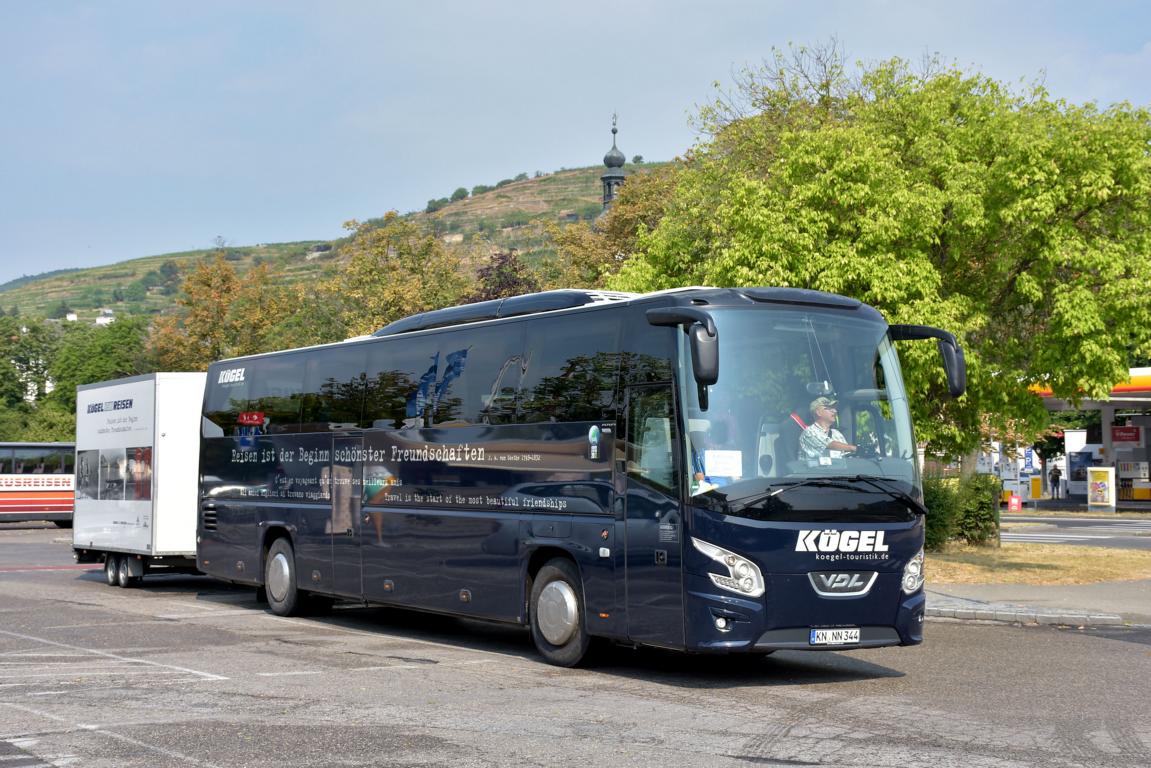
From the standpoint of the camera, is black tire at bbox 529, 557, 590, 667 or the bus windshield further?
black tire at bbox 529, 557, 590, 667

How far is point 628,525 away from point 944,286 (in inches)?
499

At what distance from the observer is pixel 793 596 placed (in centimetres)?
1099

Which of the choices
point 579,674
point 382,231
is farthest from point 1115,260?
point 382,231

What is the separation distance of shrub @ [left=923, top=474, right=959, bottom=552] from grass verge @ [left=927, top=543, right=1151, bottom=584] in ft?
1.02

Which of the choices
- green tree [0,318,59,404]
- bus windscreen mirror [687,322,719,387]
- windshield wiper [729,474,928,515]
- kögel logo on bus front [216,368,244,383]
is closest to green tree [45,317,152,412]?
green tree [0,318,59,404]

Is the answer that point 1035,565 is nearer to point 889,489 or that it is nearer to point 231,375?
point 889,489

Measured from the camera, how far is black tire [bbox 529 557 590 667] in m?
12.3

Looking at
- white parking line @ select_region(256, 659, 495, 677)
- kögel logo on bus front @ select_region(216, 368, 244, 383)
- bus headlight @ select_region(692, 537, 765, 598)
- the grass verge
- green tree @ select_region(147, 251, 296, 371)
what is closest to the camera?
bus headlight @ select_region(692, 537, 765, 598)

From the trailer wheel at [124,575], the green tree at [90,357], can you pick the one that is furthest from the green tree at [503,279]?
the green tree at [90,357]

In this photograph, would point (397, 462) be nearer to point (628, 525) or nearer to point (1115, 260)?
point (628, 525)

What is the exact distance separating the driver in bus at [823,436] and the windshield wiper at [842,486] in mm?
207

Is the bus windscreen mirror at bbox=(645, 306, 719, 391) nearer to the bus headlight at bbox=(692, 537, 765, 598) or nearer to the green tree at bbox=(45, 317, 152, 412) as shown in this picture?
the bus headlight at bbox=(692, 537, 765, 598)

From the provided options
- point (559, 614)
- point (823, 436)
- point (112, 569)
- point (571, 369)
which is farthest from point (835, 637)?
point (112, 569)

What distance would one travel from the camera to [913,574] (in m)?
11.7
